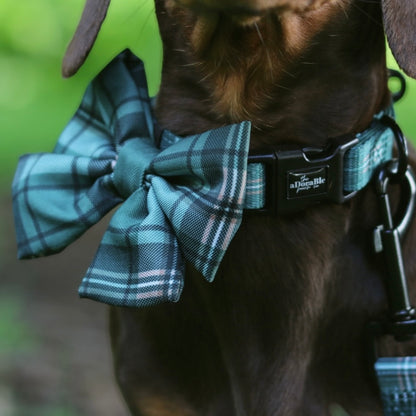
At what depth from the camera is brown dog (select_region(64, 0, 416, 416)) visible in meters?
2.07

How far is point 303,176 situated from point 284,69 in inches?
9.6

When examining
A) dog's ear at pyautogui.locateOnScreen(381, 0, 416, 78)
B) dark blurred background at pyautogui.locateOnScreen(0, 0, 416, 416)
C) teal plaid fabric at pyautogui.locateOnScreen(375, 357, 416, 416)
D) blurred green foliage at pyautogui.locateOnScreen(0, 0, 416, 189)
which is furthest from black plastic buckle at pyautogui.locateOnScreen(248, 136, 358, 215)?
blurred green foliage at pyautogui.locateOnScreen(0, 0, 416, 189)

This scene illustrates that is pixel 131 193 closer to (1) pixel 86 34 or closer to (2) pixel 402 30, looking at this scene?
(1) pixel 86 34

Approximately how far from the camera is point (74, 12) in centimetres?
468

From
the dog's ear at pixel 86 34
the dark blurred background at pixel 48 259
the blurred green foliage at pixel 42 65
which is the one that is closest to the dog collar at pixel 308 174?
the dog's ear at pixel 86 34

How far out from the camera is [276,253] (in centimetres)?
213

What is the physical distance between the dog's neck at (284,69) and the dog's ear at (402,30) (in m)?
0.11

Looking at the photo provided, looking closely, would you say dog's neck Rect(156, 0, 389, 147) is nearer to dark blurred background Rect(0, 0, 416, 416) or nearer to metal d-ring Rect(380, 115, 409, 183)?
metal d-ring Rect(380, 115, 409, 183)

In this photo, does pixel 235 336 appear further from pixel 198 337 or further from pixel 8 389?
pixel 8 389

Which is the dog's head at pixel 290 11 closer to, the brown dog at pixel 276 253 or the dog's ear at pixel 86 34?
the brown dog at pixel 276 253

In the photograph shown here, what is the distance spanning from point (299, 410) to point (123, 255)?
545 millimetres

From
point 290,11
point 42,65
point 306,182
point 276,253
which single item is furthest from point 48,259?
point 290,11

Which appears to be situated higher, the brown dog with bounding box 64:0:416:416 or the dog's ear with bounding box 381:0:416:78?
the dog's ear with bounding box 381:0:416:78

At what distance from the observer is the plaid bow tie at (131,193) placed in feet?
6.44
